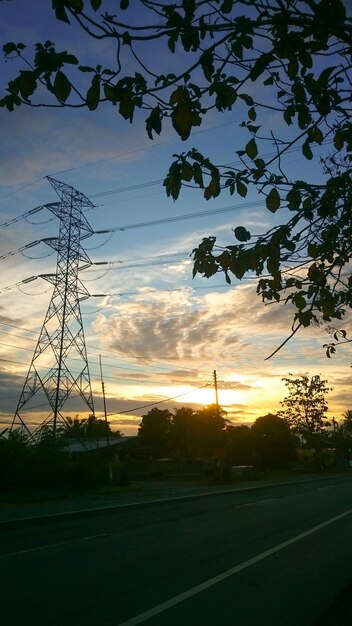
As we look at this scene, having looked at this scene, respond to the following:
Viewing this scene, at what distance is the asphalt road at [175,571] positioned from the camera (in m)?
6.61

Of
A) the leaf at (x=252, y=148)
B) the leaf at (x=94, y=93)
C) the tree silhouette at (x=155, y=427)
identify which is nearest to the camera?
the leaf at (x=94, y=93)

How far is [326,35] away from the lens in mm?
4543

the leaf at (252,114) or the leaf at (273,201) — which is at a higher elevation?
the leaf at (252,114)

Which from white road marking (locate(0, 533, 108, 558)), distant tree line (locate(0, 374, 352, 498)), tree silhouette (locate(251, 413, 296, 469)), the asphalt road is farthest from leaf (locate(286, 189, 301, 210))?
tree silhouette (locate(251, 413, 296, 469))

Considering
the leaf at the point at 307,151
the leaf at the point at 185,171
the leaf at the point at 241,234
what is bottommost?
the leaf at the point at 241,234

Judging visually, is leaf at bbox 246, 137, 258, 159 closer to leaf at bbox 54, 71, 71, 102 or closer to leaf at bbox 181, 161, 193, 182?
leaf at bbox 181, 161, 193, 182

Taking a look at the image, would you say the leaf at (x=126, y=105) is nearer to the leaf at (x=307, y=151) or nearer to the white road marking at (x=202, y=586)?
the leaf at (x=307, y=151)

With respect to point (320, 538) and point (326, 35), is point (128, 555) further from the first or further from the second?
point (326, 35)

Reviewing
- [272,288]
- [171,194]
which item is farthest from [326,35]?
[272,288]

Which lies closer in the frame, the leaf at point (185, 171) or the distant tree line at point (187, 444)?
the leaf at point (185, 171)

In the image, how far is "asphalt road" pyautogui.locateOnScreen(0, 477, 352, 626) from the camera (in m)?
6.61

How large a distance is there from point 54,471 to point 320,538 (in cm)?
2317

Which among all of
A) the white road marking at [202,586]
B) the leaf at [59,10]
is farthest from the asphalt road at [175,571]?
the leaf at [59,10]

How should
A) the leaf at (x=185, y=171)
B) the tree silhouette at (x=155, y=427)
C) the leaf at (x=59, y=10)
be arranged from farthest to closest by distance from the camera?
the tree silhouette at (x=155, y=427), the leaf at (x=185, y=171), the leaf at (x=59, y=10)
